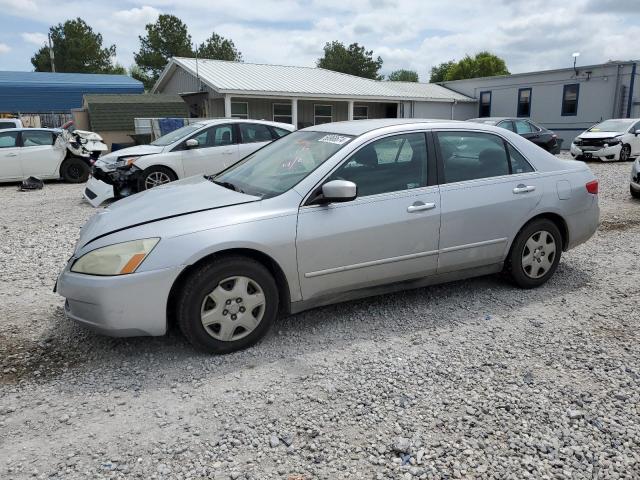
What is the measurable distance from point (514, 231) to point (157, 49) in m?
55.3

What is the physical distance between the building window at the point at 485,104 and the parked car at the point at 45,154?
23034 millimetres

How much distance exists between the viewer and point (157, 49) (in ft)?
174

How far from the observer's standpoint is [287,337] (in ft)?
12.9

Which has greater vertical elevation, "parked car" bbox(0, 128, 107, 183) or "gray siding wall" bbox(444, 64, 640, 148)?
"gray siding wall" bbox(444, 64, 640, 148)

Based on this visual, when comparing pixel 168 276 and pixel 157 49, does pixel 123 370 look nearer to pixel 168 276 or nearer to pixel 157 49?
pixel 168 276

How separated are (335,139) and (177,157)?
6.43m

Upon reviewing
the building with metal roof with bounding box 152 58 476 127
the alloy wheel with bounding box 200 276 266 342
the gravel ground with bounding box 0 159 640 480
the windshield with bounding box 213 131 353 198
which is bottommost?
the gravel ground with bounding box 0 159 640 480

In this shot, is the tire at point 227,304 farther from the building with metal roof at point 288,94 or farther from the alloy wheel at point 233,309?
the building with metal roof at point 288,94

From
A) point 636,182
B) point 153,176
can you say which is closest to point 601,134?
point 636,182

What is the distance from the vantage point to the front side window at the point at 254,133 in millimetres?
10641

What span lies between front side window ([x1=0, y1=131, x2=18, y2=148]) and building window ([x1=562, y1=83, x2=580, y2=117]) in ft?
78.1

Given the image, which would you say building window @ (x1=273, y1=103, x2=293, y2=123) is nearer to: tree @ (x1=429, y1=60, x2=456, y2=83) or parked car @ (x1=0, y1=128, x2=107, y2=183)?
parked car @ (x1=0, y1=128, x2=107, y2=183)

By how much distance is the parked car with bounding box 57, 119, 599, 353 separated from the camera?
3375 mm

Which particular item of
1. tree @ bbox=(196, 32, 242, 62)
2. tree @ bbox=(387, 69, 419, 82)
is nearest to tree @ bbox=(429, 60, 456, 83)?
tree @ bbox=(387, 69, 419, 82)
